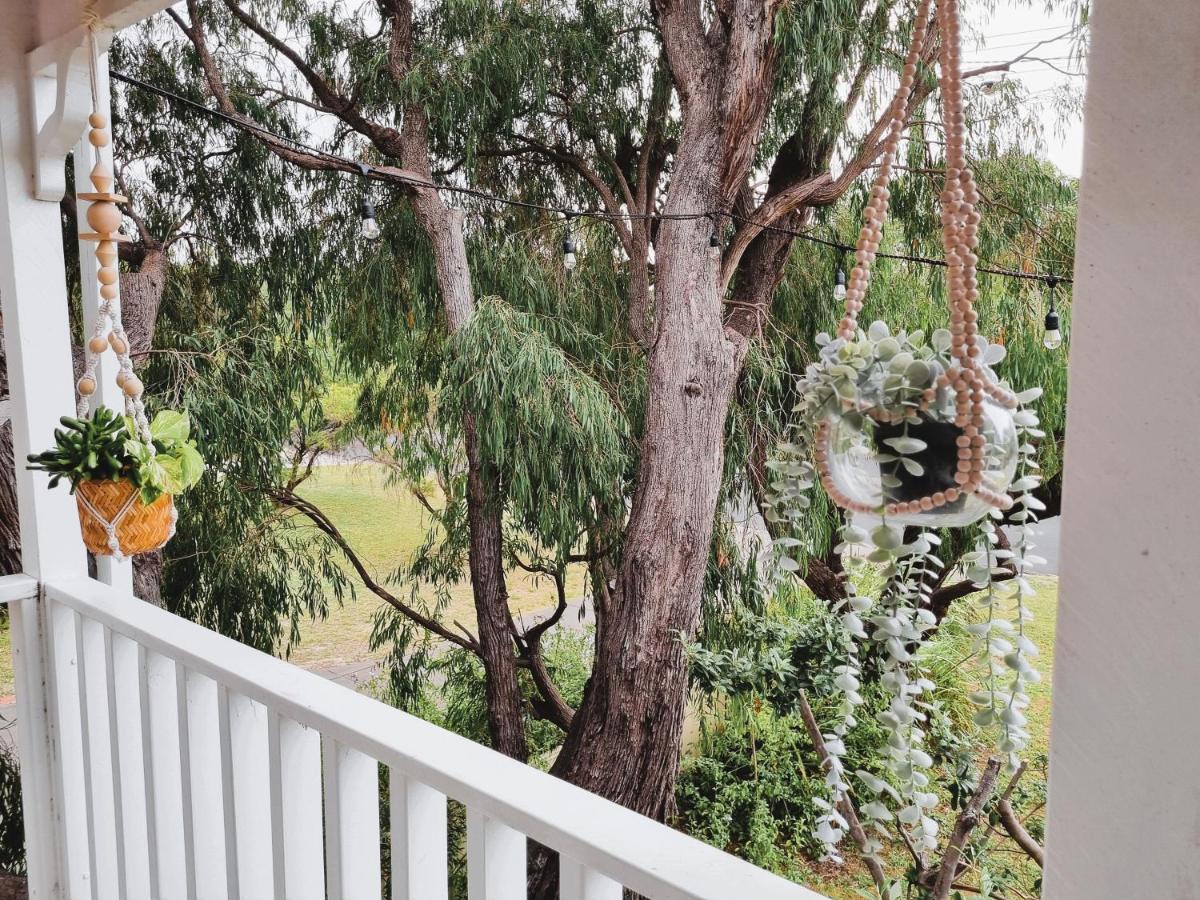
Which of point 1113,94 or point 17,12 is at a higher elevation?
point 17,12

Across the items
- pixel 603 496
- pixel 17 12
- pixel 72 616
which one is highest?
pixel 17 12

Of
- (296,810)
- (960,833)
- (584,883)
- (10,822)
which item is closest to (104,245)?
(296,810)

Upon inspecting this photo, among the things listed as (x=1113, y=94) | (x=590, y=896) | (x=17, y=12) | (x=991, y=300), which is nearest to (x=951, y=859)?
(x=590, y=896)

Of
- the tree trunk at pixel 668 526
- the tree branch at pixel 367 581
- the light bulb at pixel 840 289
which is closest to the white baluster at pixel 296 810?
the light bulb at pixel 840 289

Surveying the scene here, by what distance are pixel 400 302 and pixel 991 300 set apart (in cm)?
236

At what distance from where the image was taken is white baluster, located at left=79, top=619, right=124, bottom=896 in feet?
3.94

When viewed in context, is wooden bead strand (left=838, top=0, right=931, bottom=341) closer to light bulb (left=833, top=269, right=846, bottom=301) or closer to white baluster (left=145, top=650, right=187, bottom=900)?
light bulb (left=833, top=269, right=846, bottom=301)

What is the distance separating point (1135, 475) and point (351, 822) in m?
0.66

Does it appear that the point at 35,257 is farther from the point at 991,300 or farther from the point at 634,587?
the point at 991,300

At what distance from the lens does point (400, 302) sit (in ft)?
13.4

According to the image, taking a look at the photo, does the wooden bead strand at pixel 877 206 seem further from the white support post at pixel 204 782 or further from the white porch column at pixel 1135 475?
the white support post at pixel 204 782

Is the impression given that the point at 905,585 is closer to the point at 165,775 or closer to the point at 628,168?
the point at 165,775

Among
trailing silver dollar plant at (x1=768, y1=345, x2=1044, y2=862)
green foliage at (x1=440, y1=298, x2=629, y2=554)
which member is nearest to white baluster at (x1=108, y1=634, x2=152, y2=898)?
trailing silver dollar plant at (x1=768, y1=345, x2=1044, y2=862)

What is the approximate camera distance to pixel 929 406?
0.53 m
